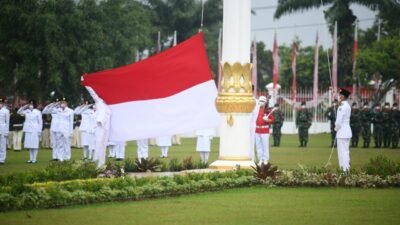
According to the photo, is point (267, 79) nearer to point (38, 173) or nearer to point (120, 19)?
point (120, 19)

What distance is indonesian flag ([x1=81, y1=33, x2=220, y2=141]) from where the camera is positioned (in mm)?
20062

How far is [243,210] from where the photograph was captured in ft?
47.4

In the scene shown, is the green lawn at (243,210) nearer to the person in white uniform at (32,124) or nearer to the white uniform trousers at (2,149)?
the white uniform trousers at (2,149)

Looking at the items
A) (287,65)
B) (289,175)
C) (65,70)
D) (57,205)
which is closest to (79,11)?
(65,70)

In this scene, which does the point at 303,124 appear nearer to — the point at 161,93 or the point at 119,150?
the point at 119,150

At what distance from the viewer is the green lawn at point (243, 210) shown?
13.2 metres

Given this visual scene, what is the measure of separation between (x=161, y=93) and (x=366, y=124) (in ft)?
64.7

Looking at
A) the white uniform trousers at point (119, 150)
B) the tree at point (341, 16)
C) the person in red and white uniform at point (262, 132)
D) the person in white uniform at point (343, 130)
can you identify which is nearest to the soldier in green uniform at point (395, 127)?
the white uniform trousers at point (119, 150)

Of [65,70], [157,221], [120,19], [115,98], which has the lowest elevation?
[157,221]

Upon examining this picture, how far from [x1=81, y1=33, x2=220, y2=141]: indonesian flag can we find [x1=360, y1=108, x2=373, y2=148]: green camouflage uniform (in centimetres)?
1804

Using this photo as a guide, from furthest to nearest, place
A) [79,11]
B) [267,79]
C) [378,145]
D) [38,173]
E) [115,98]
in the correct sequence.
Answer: [267,79], [79,11], [378,145], [115,98], [38,173]

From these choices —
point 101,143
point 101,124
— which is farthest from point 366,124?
point 101,124

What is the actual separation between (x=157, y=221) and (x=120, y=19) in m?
34.4

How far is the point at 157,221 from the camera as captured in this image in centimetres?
1311
